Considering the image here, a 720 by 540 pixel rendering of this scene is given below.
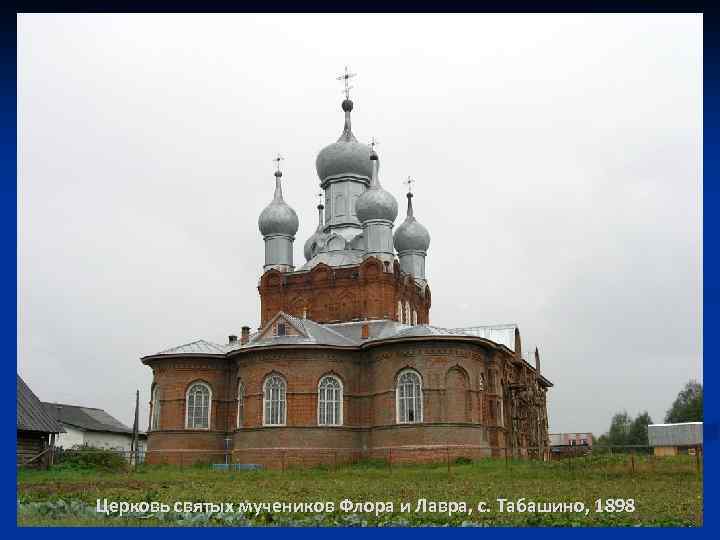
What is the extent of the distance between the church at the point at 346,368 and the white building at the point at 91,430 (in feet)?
54.8

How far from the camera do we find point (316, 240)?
132ft

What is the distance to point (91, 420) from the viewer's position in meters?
52.1

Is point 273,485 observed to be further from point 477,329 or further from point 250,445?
point 477,329

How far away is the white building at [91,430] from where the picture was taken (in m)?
47.2

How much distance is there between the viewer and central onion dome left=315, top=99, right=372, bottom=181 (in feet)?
128

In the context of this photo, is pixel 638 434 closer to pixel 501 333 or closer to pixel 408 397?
pixel 501 333

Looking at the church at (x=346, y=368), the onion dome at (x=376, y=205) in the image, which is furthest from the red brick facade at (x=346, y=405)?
the onion dome at (x=376, y=205)

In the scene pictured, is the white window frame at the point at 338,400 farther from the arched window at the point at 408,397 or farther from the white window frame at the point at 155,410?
the white window frame at the point at 155,410

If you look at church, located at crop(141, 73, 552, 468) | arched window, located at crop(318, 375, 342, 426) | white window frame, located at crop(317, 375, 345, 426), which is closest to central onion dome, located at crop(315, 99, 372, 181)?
church, located at crop(141, 73, 552, 468)

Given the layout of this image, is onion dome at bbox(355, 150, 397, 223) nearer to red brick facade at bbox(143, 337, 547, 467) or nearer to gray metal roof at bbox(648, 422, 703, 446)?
red brick facade at bbox(143, 337, 547, 467)

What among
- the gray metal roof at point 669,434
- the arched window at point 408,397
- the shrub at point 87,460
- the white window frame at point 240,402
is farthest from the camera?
the white window frame at point 240,402

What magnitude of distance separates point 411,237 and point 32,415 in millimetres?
20024

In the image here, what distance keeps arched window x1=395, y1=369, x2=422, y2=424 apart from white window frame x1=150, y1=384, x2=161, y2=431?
9.94m

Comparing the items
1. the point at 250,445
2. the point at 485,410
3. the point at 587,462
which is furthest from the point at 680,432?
the point at 250,445
